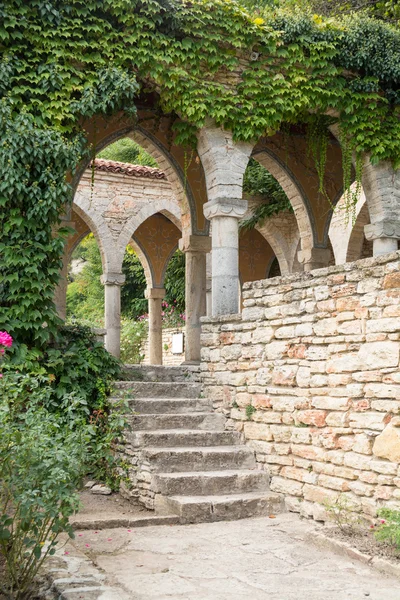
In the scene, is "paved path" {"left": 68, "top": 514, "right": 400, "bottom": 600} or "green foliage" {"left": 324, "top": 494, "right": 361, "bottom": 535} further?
"green foliage" {"left": 324, "top": 494, "right": 361, "bottom": 535}

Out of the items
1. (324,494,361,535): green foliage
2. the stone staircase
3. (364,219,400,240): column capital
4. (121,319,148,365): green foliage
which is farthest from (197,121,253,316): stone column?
(121,319,148,365): green foliage

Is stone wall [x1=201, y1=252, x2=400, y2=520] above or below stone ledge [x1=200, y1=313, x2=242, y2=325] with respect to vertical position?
below

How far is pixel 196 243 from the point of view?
11047mm

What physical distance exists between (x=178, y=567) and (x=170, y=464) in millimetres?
1922

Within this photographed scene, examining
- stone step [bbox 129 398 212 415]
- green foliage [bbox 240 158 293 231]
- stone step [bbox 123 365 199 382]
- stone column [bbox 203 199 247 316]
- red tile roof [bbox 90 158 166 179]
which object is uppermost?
red tile roof [bbox 90 158 166 179]

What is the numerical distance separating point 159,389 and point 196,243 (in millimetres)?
3844

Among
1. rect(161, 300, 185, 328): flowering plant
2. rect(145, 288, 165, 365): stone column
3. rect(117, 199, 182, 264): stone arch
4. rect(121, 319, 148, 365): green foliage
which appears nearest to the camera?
rect(117, 199, 182, 264): stone arch

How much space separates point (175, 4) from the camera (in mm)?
Answer: 8250

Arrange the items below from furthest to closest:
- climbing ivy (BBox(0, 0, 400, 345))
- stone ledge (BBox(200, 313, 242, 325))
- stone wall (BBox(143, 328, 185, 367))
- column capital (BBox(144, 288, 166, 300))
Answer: stone wall (BBox(143, 328, 185, 367)) < column capital (BBox(144, 288, 166, 300)) < stone ledge (BBox(200, 313, 242, 325)) < climbing ivy (BBox(0, 0, 400, 345))

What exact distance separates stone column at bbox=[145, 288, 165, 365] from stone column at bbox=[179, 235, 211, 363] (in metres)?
3.80

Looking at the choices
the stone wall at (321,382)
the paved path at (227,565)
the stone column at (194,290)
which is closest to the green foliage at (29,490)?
the paved path at (227,565)

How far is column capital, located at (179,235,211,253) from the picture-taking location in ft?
36.2

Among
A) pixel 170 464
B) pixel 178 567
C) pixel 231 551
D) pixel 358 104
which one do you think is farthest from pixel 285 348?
pixel 358 104

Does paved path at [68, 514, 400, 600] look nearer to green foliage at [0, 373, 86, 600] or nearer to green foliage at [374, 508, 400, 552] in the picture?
green foliage at [374, 508, 400, 552]
